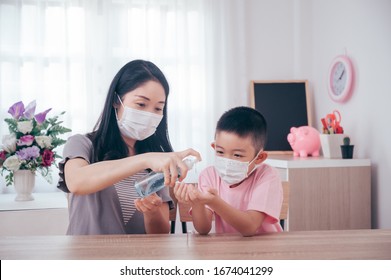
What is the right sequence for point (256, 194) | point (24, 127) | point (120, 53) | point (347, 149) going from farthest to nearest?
point (120, 53)
point (347, 149)
point (24, 127)
point (256, 194)

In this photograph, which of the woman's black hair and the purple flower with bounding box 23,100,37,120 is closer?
the woman's black hair

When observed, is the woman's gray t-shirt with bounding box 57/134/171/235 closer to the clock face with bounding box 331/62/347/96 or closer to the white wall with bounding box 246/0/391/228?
the white wall with bounding box 246/0/391/228

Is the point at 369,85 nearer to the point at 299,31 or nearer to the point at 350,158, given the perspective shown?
the point at 350,158

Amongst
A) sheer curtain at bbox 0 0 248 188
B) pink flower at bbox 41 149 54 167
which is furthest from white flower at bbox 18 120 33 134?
sheer curtain at bbox 0 0 248 188

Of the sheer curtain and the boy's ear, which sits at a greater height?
the sheer curtain

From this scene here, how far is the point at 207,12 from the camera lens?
120 inches

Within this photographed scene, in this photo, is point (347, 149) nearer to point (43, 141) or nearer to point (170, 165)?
point (43, 141)

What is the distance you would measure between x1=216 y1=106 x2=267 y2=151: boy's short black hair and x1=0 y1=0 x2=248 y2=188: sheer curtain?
186cm

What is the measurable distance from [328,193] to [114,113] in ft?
4.70

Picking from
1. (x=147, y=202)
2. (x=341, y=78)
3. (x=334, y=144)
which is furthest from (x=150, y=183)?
(x=341, y=78)

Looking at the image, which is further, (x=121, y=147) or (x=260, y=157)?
(x=121, y=147)

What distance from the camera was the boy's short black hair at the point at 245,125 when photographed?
111 centimetres

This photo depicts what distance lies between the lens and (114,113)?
1261mm

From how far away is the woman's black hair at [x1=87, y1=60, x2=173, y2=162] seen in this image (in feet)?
3.91
